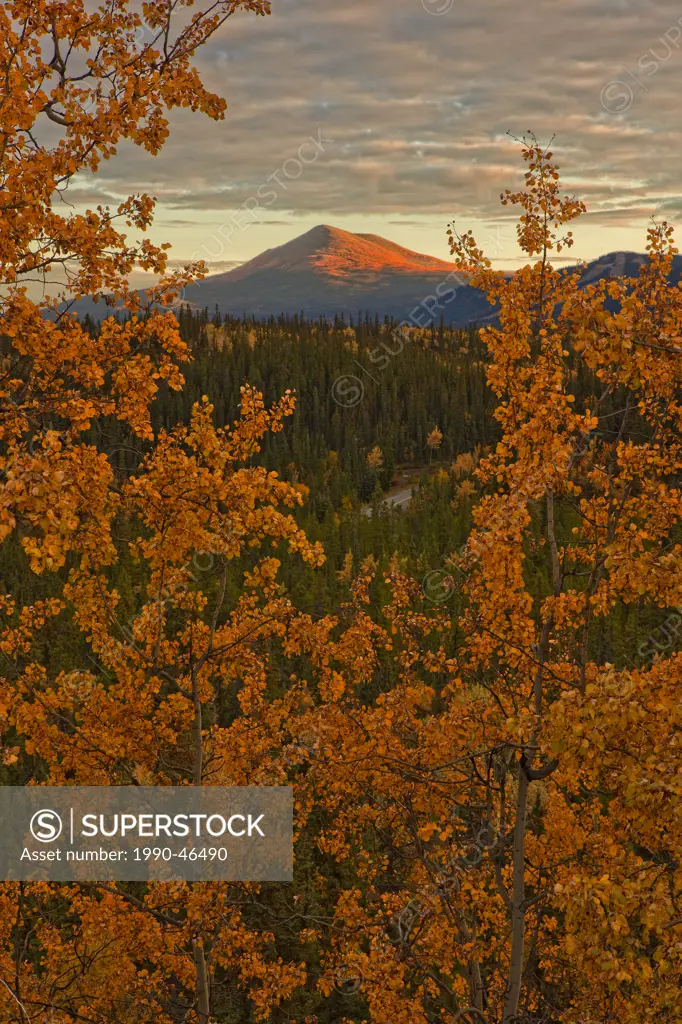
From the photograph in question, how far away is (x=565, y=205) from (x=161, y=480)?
20.7 feet

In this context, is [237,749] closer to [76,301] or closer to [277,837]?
[277,837]

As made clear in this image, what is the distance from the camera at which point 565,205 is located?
32.5 feet

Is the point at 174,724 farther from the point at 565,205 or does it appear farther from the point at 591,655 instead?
the point at 591,655

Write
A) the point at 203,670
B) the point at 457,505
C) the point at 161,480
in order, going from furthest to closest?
the point at 457,505
the point at 203,670
the point at 161,480

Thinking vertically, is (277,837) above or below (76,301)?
below

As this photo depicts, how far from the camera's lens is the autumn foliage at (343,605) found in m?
5.71

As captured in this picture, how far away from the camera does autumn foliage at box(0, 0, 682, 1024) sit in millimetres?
5711

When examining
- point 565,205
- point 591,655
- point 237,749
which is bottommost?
point 591,655

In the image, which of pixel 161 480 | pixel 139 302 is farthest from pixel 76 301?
pixel 161 480

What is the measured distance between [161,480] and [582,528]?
5.04 meters

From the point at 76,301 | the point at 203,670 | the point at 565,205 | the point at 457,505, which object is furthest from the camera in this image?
the point at 457,505

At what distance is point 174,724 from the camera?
12.1 metres

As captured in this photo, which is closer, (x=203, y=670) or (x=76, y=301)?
(x=76, y=301)

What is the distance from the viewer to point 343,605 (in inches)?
476
